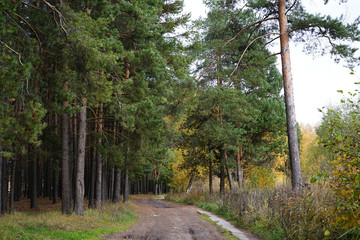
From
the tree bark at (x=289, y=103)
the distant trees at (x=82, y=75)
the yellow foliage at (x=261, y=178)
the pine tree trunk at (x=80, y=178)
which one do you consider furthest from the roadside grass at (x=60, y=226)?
the yellow foliage at (x=261, y=178)

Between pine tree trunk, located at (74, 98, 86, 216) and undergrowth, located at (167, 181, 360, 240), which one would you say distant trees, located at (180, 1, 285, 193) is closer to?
undergrowth, located at (167, 181, 360, 240)

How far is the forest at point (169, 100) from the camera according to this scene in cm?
684

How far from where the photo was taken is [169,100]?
1927cm

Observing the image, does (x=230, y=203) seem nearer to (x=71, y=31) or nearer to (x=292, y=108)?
(x=292, y=108)

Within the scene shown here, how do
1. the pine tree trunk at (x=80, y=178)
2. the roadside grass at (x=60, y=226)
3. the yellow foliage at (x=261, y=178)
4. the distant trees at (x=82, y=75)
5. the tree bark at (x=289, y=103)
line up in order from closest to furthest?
the distant trees at (x=82, y=75)
the roadside grass at (x=60, y=226)
the tree bark at (x=289, y=103)
the pine tree trunk at (x=80, y=178)
the yellow foliage at (x=261, y=178)

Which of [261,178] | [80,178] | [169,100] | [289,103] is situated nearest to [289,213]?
[289,103]

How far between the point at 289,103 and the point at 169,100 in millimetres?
9384

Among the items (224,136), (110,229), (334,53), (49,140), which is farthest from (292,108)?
(49,140)

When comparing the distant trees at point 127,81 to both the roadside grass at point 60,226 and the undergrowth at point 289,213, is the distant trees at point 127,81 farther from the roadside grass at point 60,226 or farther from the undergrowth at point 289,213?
the undergrowth at point 289,213

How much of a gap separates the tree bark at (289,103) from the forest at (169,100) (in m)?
0.04

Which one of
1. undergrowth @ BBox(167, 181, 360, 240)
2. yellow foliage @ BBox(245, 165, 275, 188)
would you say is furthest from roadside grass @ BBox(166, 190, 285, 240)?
yellow foliage @ BBox(245, 165, 275, 188)

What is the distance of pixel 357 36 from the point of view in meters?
11.3

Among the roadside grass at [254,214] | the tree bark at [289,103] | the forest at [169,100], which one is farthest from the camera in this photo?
the tree bark at [289,103]

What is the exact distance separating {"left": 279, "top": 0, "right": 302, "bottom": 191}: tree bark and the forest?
4 centimetres
